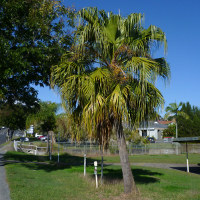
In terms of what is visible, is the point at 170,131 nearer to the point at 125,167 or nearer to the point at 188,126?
the point at 188,126

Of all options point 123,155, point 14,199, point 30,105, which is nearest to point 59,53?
point 30,105

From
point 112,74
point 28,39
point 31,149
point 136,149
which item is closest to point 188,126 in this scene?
point 136,149

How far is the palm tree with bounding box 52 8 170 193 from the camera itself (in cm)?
860

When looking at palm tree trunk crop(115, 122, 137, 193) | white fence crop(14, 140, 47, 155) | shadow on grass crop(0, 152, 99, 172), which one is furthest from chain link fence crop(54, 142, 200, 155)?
palm tree trunk crop(115, 122, 137, 193)

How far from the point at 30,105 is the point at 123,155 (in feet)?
29.7

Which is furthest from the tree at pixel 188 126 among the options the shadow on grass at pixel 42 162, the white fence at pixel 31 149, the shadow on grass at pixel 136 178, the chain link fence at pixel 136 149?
the shadow on grass at pixel 136 178

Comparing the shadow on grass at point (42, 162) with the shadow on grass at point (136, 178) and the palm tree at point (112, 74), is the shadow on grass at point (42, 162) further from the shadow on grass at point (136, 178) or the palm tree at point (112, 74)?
the palm tree at point (112, 74)

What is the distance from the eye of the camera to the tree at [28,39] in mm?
12266

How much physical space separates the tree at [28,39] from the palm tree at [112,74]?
9.65 feet

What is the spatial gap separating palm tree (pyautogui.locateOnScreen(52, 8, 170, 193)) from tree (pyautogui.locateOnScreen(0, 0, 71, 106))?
2.94m

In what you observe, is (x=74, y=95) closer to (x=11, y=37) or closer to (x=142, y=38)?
(x=142, y=38)

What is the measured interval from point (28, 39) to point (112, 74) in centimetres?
637

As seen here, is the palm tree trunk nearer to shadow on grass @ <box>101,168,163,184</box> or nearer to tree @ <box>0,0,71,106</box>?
shadow on grass @ <box>101,168,163,184</box>

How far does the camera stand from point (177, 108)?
4903 cm
